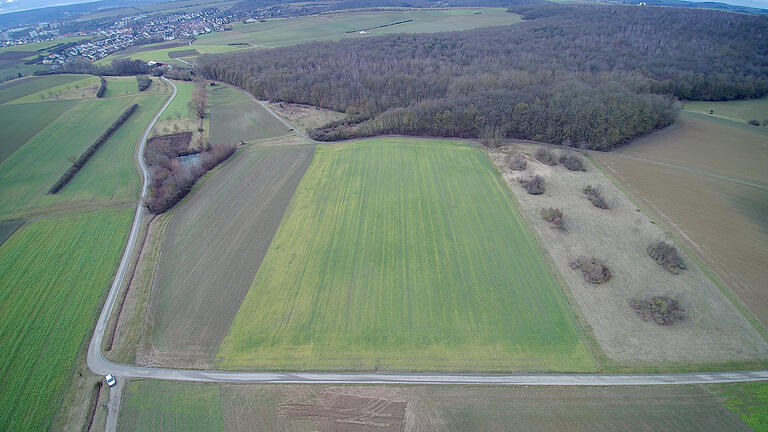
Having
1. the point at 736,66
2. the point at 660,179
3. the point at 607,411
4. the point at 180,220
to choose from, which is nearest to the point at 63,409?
the point at 180,220

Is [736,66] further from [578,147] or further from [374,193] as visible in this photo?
[374,193]

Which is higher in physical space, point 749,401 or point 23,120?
point 23,120

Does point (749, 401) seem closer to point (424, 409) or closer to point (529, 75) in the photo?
point (424, 409)

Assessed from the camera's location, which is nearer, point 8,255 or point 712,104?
point 8,255

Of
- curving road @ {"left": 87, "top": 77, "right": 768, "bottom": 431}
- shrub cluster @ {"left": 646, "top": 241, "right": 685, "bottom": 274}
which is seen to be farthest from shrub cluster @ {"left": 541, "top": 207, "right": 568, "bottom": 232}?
curving road @ {"left": 87, "top": 77, "right": 768, "bottom": 431}

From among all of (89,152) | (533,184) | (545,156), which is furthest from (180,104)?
(545,156)

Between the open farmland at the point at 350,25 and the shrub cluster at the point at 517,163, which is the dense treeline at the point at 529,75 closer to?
the shrub cluster at the point at 517,163

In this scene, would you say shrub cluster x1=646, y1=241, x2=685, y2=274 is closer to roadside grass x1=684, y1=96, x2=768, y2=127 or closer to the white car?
the white car
